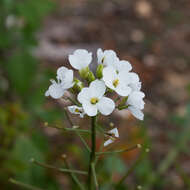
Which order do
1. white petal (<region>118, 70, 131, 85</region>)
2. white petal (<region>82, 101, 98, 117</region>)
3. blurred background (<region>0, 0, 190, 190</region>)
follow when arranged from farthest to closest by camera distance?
blurred background (<region>0, 0, 190, 190</region>) → white petal (<region>118, 70, 131, 85</region>) → white petal (<region>82, 101, 98, 117</region>)

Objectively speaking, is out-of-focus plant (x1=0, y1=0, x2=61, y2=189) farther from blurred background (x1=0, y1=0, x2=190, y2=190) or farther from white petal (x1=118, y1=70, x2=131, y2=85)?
white petal (x1=118, y1=70, x2=131, y2=85)

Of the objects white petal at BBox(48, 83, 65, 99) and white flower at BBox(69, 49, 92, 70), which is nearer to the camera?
white petal at BBox(48, 83, 65, 99)

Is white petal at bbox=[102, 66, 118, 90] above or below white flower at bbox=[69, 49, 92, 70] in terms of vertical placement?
below

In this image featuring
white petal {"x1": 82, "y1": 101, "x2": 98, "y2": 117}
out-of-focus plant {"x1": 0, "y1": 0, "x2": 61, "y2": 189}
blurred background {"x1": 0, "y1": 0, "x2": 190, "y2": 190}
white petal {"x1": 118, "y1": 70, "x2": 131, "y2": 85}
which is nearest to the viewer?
white petal {"x1": 82, "y1": 101, "x2": 98, "y2": 117}

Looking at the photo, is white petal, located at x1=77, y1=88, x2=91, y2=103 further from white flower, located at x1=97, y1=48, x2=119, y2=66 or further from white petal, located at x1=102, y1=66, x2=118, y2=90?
white flower, located at x1=97, y1=48, x2=119, y2=66

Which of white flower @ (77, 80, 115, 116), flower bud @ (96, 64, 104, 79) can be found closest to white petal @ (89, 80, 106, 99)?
white flower @ (77, 80, 115, 116)

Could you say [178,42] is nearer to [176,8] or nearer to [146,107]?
[176,8]

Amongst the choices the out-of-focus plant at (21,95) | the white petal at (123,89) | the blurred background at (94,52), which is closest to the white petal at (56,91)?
the white petal at (123,89)

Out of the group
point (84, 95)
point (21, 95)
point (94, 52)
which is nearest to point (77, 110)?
point (84, 95)

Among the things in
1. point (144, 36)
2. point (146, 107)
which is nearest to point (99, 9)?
point (144, 36)
